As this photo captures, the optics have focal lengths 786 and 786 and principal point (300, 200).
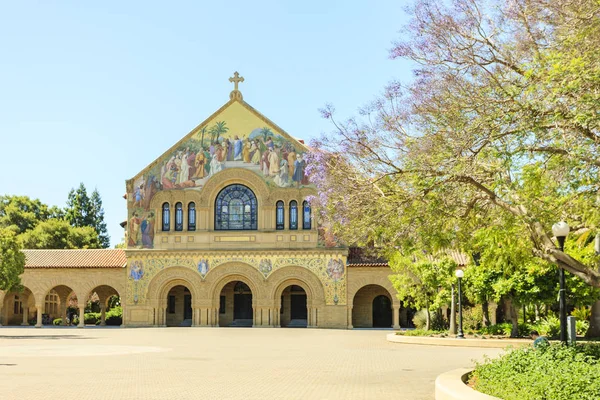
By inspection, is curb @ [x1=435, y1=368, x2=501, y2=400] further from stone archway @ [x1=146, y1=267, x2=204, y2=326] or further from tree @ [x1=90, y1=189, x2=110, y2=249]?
tree @ [x1=90, y1=189, x2=110, y2=249]

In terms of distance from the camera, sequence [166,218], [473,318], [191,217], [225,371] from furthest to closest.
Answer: [166,218]
[191,217]
[473,318]
[225,371]

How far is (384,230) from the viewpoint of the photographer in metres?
15.9

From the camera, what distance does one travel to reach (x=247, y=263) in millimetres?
46031

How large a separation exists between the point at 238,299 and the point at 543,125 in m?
38.3

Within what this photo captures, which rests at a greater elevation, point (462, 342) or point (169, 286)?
point (169, 286)

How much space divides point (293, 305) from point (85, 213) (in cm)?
5116

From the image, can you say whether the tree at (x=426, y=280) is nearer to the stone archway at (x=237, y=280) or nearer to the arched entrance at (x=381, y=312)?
the stone archway at (x=237, y=280)

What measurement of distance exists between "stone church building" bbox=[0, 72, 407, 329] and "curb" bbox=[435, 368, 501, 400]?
31.6 m

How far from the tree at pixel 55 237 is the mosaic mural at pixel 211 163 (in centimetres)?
2616

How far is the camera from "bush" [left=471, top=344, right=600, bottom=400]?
997 cm

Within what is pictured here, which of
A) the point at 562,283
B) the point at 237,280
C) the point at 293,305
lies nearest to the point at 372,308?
the point at 293,305

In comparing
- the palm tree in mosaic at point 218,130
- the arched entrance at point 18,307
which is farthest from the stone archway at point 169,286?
the arched entrance at point 18,307

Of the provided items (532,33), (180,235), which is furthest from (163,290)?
(532,33)

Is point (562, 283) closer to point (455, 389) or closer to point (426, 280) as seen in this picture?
point (455, 389)
